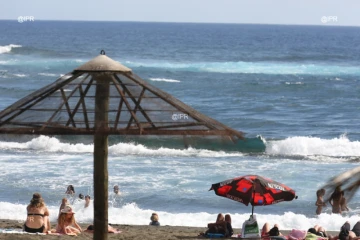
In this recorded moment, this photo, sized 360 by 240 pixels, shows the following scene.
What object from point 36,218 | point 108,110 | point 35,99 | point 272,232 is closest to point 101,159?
point 108,110

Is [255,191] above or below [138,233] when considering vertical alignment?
above

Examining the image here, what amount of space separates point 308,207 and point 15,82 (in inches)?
1297

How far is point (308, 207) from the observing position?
18.7m

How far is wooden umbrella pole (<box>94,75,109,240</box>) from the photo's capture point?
804 cm

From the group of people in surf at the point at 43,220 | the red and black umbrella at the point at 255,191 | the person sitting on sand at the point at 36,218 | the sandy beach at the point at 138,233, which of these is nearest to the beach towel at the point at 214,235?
the sandy beach at the point at 138,233

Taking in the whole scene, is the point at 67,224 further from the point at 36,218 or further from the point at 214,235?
the point at 214,235

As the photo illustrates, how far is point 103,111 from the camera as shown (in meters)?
8.03

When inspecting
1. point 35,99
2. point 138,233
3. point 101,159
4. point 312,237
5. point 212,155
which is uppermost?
point 212,155

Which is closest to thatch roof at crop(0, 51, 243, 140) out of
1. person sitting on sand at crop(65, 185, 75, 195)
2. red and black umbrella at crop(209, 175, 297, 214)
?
red and black umbrella at crop(209, 175, 297, 214)

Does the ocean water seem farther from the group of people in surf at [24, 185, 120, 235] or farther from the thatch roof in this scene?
the group of people in surf at [24, 185, 120, 235]

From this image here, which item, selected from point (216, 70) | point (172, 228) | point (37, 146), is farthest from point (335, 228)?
point (216, 70)

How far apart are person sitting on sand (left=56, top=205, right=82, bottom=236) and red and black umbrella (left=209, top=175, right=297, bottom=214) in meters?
2.57

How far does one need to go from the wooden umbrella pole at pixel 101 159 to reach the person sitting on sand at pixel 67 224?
13.6ft

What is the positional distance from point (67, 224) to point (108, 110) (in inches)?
213
